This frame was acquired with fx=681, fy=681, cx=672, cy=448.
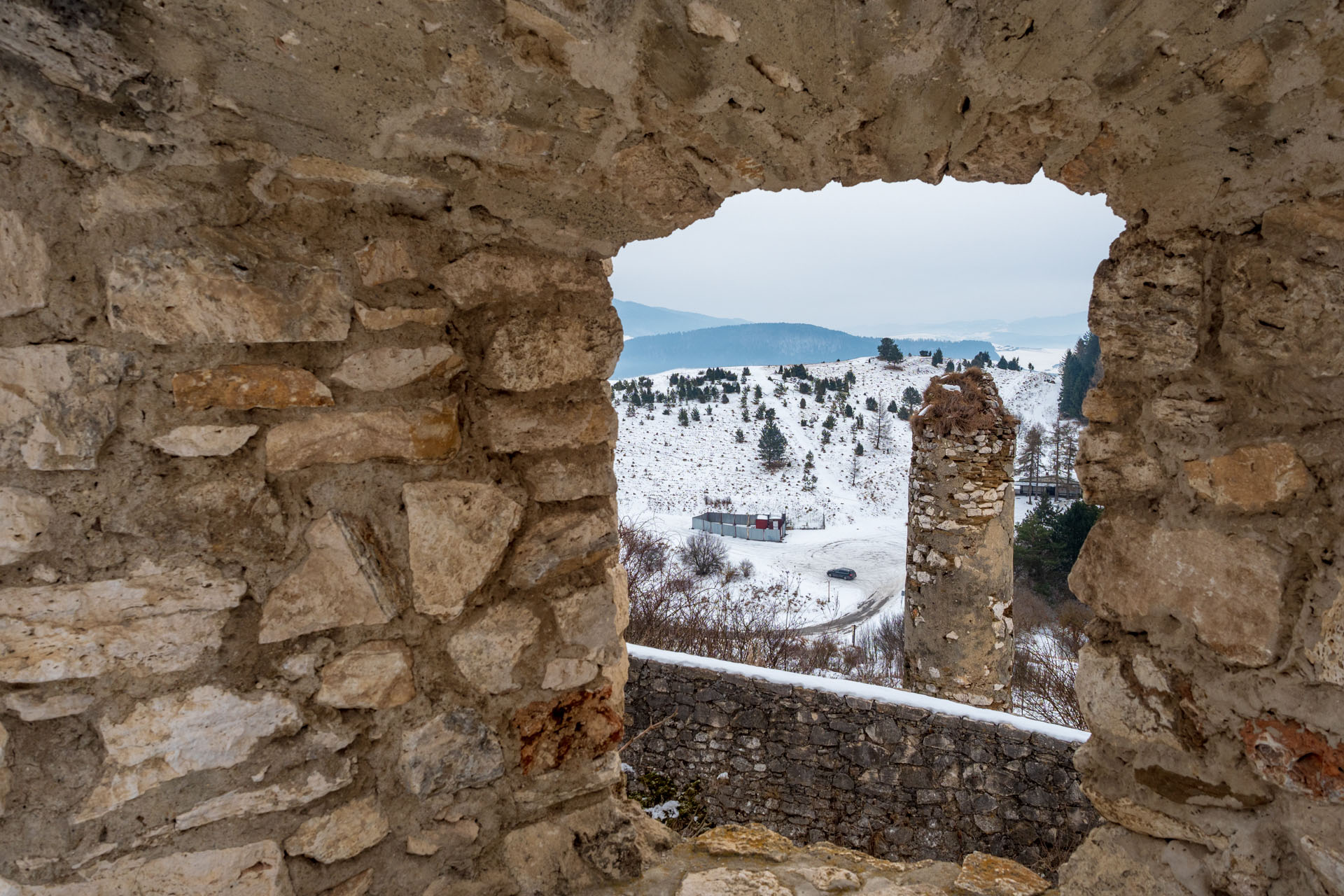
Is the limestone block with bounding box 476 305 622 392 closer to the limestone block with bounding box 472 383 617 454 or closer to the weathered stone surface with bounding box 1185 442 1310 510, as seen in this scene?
the limestone block with bounding box 472 383 617 454

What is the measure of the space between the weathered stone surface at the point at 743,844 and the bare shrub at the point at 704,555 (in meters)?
12.6

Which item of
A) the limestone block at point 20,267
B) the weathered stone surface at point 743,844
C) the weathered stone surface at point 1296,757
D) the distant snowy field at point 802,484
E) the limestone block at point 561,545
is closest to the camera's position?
the limestone block at point 20,267

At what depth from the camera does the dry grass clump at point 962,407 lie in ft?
17.8

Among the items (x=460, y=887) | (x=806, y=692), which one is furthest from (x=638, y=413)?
(x=460, y=887)

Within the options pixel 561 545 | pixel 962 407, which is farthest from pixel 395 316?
pixel 962 407

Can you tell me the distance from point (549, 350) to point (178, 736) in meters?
0.97

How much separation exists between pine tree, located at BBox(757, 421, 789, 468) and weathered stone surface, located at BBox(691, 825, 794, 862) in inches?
822

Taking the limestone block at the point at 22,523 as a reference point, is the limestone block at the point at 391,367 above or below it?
above

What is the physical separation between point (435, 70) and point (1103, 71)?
1057 mm

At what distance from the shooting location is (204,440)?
117cm

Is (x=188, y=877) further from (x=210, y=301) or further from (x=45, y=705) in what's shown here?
(x=210, y=301)

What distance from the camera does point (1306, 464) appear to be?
115 centimetres

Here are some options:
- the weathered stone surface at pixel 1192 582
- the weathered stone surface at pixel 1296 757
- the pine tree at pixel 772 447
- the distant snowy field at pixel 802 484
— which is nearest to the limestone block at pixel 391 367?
the weathered stone surface at pixel 1192 582

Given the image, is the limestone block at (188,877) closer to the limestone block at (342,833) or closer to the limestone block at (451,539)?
the limestone block at (342,833)
